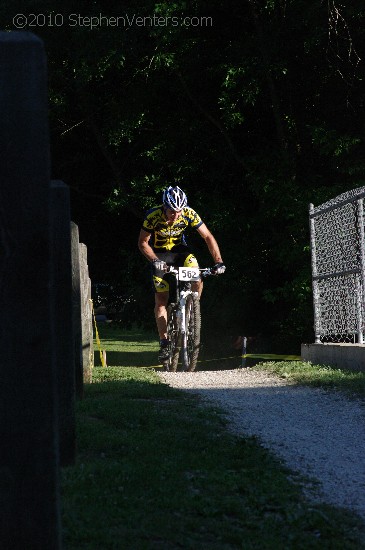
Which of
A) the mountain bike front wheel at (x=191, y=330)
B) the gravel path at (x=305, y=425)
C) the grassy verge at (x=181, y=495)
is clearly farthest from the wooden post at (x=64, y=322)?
the mountain bike front wheel at (x=191, y=330)

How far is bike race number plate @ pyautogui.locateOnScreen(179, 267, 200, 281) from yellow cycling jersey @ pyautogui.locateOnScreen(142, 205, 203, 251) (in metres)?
0.29

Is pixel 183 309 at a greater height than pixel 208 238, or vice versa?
pixel 208 238

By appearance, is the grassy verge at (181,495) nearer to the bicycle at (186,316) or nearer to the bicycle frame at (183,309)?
the bicycle at (186,316)

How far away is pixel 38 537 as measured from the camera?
286 cm

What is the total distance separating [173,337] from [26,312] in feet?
34.6

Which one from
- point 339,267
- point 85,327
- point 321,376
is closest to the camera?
point 85,327

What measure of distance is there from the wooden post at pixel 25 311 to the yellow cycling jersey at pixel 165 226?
30.0ft

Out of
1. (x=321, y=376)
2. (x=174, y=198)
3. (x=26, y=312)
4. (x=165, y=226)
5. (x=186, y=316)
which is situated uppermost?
(x=174, y=198)

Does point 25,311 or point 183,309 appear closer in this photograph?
point 25,311

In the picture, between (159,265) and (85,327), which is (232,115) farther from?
(85,327)

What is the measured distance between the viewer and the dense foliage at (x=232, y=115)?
19406mm

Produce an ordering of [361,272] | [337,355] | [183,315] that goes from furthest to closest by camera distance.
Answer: [183,315] < [337,355] < [361,272]

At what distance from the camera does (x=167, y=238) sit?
41.1ft

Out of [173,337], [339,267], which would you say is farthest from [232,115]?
[339,267]
